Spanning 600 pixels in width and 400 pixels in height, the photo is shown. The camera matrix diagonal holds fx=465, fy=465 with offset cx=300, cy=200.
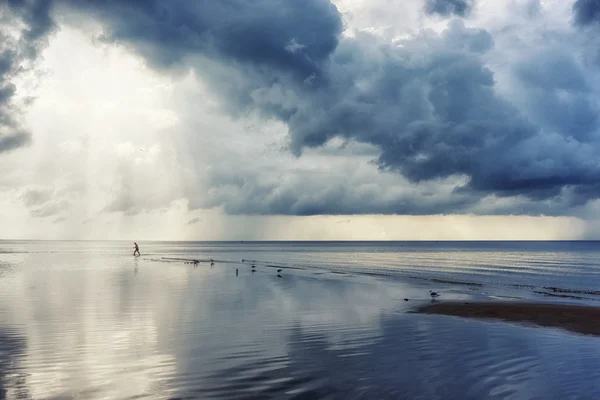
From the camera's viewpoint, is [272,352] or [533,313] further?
[533,313]

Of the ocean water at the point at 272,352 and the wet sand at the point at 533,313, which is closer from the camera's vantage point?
the ocean water at the point at 272,352

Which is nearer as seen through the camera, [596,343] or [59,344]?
[59,344]

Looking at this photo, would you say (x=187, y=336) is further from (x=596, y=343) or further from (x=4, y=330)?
(x=596, y=343)

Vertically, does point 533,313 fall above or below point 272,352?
below

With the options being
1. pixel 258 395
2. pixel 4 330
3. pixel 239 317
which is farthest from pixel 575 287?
pixel 4 330

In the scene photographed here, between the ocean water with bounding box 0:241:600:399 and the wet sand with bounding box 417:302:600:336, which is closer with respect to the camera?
the ocean water with bounding box 0:241:600:399

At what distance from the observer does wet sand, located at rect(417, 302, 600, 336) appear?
30.2 meters

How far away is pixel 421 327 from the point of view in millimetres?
28328

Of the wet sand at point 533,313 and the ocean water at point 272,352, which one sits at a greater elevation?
the ocean water at point 272,352

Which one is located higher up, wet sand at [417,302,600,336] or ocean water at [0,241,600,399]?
ocean water at [0,241,600,399]

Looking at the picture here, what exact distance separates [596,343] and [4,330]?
31.6 m

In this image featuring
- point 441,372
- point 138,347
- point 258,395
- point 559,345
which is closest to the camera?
point 258,395

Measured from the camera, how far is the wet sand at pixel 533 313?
30.2 m

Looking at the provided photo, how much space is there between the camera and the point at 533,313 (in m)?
34.7
